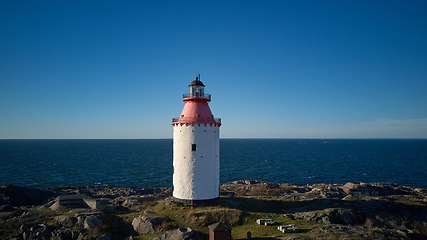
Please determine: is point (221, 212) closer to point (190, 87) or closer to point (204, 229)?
point (204, 229)

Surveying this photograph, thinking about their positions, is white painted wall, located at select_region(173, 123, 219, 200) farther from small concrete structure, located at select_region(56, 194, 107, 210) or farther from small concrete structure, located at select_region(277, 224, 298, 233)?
small concrete structure, located at select_region(56, 194, 107, 210)

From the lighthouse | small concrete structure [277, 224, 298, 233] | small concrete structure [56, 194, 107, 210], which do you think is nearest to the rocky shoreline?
small concrete structure [56, 194, 107, 210]

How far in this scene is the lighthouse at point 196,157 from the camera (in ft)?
97.3

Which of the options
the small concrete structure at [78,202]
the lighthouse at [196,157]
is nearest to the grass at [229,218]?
the lighthouse at [196,157]

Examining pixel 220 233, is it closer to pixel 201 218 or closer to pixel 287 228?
pixel 201 218

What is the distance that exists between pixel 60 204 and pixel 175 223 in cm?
Result: 1493

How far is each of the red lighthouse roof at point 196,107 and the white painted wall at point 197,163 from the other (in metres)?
0.76

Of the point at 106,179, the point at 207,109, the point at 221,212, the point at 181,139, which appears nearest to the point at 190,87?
the point at 207,109

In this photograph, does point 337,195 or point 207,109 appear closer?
point 207,109

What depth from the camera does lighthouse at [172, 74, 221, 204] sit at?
97.3 ft

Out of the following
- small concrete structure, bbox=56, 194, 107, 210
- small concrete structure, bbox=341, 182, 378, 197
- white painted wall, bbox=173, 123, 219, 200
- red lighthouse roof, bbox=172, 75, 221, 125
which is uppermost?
red lighthouse roof, bbox=172, 75, 221, 125

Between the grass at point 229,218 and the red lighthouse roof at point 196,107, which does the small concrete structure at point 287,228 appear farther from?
the red lighthouse roof at point 196,107

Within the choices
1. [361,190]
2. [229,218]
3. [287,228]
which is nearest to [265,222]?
[287,228]

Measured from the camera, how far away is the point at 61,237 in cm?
2252
